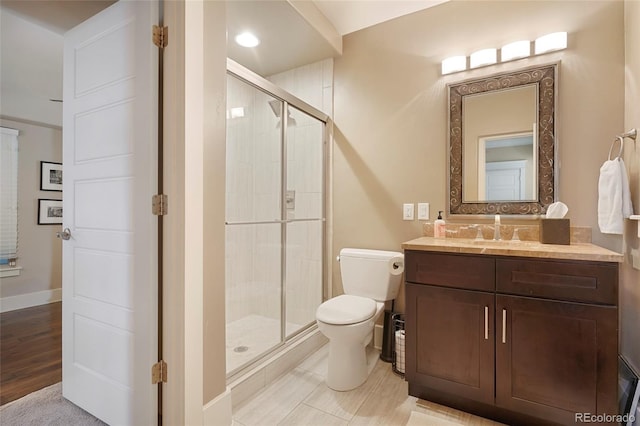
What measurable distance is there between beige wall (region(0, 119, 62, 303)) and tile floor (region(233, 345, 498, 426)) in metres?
3.60

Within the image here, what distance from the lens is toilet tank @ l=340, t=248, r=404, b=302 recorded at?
7.23 feet

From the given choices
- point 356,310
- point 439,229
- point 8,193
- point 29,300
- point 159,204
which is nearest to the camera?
point 159,204

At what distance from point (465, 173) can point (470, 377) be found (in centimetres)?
131

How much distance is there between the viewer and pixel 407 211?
2342 millimetres

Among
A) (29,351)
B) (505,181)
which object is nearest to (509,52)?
(505,181)

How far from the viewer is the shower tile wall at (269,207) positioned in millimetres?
2436

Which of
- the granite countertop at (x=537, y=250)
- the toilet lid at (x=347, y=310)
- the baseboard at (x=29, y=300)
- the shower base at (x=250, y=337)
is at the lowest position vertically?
the baseboard at (x=29, y=300)

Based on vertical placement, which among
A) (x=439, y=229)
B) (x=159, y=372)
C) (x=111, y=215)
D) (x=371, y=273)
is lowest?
(x=159, y=372)

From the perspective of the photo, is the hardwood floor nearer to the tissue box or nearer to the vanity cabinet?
the vanity cabinet

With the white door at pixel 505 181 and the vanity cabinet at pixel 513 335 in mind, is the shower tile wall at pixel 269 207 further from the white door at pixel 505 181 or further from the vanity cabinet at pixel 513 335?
the white door at pixel 505 181

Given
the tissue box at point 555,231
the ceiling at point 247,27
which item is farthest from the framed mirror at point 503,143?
the ceiling at point 247,27

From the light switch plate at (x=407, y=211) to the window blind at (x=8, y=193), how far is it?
4.38m

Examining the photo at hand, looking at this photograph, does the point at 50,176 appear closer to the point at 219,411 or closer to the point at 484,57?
the point at 219,411

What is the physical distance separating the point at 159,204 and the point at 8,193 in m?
3.54
